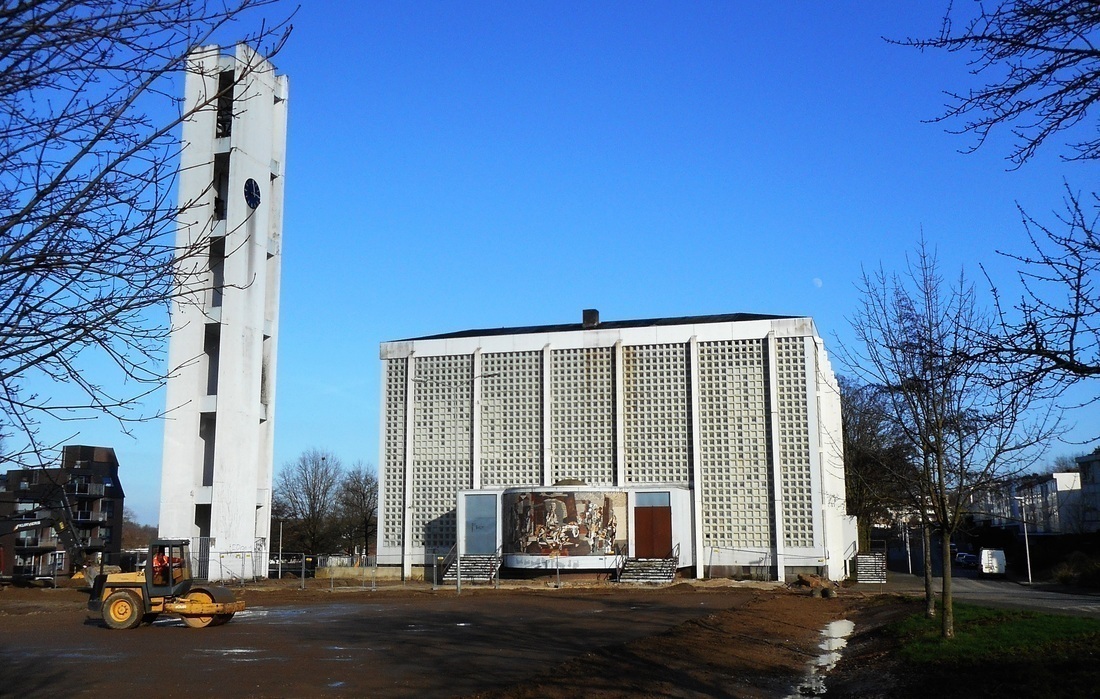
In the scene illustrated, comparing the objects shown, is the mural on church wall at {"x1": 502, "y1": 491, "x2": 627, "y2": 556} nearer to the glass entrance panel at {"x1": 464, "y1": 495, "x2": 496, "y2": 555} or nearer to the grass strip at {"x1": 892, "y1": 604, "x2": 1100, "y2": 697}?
the glass entrance panel at {"x1": 464, "y1": 495, "x2": 496, "y2": 555}

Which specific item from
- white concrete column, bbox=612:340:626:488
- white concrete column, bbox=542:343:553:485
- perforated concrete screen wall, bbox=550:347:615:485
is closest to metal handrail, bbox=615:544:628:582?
white concrete column, bbox=612:340:626:488

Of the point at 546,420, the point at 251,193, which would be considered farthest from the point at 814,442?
the point at 251,193

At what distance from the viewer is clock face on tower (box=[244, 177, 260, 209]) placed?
50.3 metres

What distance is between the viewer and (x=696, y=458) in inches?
2025

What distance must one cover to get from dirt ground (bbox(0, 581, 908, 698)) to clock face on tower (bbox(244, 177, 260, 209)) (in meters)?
22.7

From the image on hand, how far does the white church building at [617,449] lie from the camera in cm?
4919

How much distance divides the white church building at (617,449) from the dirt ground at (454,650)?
13101 millimetres

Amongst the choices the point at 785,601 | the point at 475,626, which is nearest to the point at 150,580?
the point at 475,626

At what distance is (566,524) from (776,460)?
37.6 feet

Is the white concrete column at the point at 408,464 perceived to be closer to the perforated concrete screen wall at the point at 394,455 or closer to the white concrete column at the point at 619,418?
the perforated concrete screen wall at the point at 394,455

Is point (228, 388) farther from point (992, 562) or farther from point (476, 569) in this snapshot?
point (992, 562)

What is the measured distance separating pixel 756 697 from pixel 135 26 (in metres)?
13.5

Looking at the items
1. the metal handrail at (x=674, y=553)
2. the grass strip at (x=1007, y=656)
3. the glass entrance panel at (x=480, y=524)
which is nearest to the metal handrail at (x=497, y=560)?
the glass entrance panel at (x=480, y=524)

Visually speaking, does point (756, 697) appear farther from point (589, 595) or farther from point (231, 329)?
point (231, 329)
